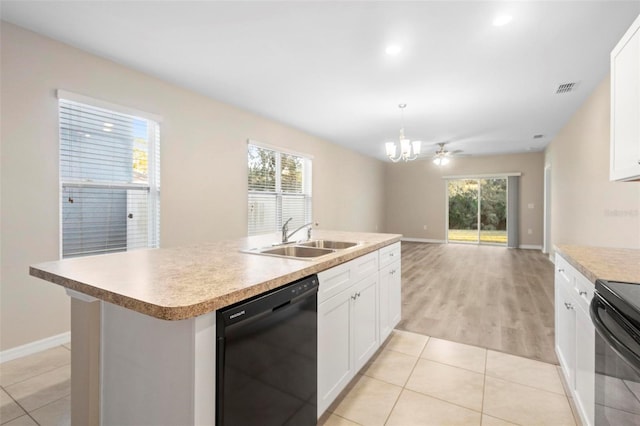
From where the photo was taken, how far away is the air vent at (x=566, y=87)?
3.47 m

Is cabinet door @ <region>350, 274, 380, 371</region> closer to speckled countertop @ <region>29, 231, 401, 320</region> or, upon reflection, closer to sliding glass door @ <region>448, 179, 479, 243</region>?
speckled countertop @ <region>29, 231, 401, 320</region>

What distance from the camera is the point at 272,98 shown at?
3922 mm

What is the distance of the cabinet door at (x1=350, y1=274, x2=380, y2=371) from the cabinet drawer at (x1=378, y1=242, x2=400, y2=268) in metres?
0.20

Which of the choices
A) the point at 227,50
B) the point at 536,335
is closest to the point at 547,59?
the point at 536,335

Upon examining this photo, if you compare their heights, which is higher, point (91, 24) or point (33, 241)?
point (91, 24)

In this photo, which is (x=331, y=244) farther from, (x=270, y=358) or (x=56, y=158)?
(x=56, y=158)

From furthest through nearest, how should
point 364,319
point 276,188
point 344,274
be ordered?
1. point 276,188
2. point 364,319
3. point 344,274

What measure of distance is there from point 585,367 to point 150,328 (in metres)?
1.97

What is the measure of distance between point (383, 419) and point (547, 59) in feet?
11.2

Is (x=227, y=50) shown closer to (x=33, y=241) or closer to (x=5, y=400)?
(x=33, y=241)

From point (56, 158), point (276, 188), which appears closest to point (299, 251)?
point (56, 158)

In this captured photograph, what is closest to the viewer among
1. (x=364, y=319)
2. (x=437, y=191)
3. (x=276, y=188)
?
(x=364, y=319)

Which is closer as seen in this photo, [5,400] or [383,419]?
[383,419]

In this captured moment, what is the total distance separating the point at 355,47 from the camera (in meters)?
2.66
